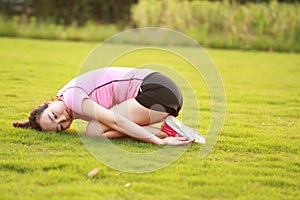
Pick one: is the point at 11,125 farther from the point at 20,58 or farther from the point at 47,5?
the point at 47,5

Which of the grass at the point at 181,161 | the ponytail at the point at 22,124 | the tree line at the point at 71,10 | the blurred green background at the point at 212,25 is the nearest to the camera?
the grass at the point at 181,161

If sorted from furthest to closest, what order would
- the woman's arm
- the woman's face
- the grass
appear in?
the woman's face
the woman's arm
the grass

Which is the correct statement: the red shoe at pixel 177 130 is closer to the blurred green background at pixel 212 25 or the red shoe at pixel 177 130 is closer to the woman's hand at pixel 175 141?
the woman's hand at pixel 175 141

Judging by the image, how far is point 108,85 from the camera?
403 centimetres

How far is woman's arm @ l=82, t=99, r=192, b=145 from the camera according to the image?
3809mm

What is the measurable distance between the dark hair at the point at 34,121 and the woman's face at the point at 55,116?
0.10ft

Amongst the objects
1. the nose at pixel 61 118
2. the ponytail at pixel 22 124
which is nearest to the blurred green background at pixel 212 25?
the ponytail at pixel 22 124

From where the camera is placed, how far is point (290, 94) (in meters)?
6.78

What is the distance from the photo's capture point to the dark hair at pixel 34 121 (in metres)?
3.95

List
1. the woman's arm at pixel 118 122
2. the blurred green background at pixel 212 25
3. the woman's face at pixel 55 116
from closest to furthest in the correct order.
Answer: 1. the woman's arm at pixel 118 122
2. the woman's face at pixel 55 116
3. the blurred green background at pixel 212 25

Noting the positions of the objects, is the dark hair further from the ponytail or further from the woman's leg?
the woman's leg

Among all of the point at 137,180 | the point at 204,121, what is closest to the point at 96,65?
the point at 204,121

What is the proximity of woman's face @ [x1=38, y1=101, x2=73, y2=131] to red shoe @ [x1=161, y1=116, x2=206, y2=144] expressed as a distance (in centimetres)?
74

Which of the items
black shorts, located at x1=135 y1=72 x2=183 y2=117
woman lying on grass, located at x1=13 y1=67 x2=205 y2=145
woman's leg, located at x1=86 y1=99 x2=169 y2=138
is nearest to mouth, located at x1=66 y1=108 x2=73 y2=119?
woman lying on grass, located at x1=13 y1=67 x2=205 y2=145
